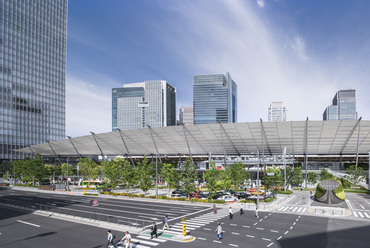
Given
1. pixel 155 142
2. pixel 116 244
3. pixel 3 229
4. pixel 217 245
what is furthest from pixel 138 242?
pixel 155 142

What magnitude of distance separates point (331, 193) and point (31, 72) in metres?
149

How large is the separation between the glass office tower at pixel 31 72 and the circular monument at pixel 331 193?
451ft

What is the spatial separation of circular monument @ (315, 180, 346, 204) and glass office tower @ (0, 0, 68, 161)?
451 feet

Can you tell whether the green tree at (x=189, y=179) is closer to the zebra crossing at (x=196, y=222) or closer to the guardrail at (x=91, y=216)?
the zebra crossing at (x=196, y=222)

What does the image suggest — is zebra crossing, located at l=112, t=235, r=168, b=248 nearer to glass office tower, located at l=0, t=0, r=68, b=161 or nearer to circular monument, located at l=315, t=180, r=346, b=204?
circular monument, located at l=315, t=180, r=346, b=204

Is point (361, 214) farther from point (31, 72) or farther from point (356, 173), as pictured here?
point (31, 72)

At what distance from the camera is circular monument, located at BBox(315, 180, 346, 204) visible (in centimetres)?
4519

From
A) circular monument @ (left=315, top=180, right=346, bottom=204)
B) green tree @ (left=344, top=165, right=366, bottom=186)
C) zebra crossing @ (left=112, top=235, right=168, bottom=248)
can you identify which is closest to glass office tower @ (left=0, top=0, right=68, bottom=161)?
zebra crossing @ (left=112, top=235, right=168, bottom=248)

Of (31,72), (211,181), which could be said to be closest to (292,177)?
(211,181)

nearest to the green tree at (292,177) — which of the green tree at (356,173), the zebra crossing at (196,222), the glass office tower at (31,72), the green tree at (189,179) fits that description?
the green tree at (356,173)

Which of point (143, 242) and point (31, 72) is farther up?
point (31, 72)

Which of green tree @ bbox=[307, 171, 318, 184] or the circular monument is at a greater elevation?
the circular monument

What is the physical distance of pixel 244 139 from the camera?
70500mm

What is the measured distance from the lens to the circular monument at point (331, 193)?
45188mm
